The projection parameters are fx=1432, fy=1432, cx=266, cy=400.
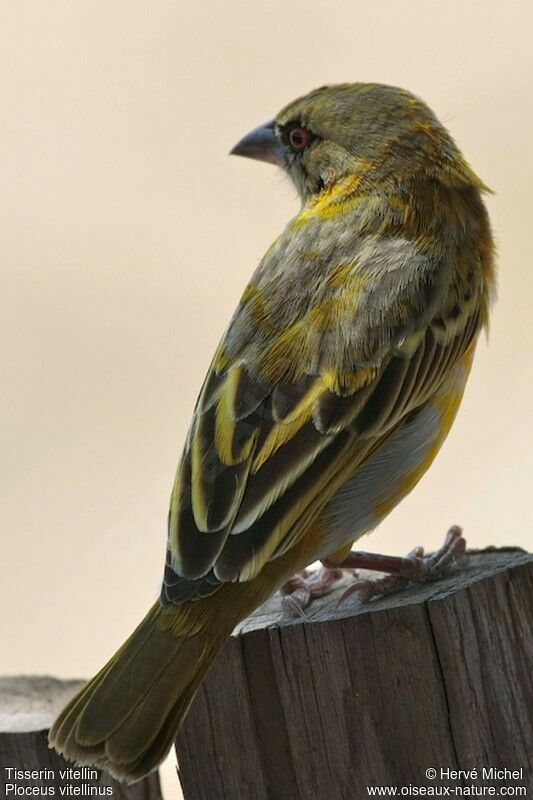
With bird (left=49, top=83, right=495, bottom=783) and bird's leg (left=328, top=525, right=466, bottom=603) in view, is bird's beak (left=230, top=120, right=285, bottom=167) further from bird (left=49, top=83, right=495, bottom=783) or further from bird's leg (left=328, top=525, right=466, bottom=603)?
bird's leg (left=328, top=525, right=466, bottom=603)

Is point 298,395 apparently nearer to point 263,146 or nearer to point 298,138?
point 298,138

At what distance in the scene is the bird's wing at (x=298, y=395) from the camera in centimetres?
478

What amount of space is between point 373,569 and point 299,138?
2.22 m

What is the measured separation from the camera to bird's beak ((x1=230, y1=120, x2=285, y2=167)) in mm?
6836

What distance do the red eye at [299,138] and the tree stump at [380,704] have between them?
2720mm

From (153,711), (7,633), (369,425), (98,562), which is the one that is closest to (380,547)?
(98,562)

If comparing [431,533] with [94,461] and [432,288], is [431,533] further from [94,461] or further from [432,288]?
[432,288]

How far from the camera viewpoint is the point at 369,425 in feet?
16.9

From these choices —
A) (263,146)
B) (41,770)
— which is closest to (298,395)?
(41,770)

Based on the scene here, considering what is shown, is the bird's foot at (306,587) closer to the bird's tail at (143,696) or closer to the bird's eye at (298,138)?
the bird's tail at (143,696)

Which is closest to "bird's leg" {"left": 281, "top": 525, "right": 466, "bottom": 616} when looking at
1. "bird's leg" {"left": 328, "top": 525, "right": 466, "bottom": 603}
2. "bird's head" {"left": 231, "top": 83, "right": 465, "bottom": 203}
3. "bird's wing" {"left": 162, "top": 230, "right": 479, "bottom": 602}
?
"bird's leg" {"left": 328, "top": 525, "right": 466, "bottom": 603}

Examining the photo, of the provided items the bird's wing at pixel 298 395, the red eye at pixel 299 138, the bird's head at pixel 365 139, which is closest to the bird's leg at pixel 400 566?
the bird's wing at pixel 298 395

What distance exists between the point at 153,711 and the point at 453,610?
0.99 m

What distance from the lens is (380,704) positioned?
441 centimetres
